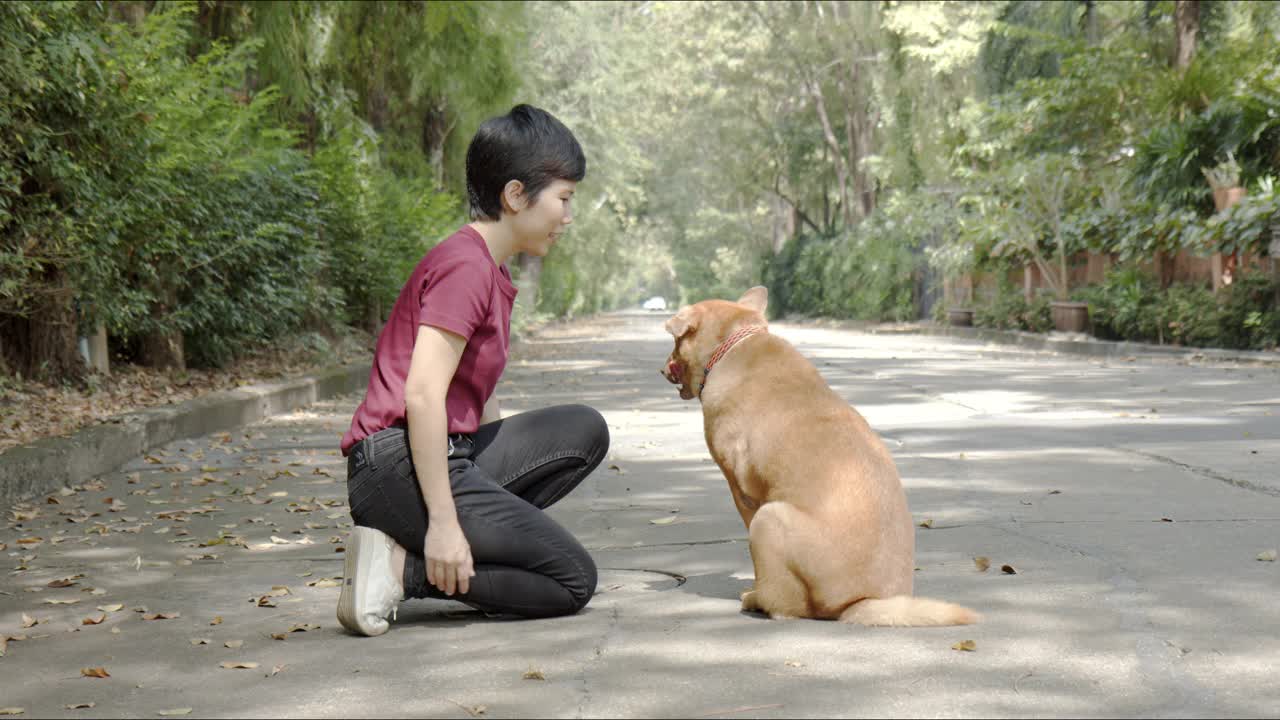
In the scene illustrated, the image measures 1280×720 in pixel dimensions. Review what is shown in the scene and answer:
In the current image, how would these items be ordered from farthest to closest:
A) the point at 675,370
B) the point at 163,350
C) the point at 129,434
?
the point at 163,350 < the point at 129,434 < the point at 675,370

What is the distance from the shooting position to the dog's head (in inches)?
185

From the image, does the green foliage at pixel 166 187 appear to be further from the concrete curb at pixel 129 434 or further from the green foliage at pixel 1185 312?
the green foliage at pixel 1185 312

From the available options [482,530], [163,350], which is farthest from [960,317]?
[482,530]

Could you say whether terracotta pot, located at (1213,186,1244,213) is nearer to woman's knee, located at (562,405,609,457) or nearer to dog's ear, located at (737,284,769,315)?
dog's ear, located at (737,284,769,315)

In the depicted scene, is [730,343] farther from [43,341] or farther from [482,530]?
[43,341]

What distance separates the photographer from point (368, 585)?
428 cm

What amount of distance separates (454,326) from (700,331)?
3.05ft

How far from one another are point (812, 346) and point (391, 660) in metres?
24.9

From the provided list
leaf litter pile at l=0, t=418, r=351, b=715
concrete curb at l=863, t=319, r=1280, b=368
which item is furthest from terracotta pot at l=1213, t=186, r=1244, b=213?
leaf litter pile at l=0, t=418, r=351, b=715

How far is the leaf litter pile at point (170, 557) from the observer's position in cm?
428

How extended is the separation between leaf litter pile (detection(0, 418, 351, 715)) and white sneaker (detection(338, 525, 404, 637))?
240 millimetres

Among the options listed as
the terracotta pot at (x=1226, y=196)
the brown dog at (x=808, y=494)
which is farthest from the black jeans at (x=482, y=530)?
the terracotta pot at (x=1226, y=196)

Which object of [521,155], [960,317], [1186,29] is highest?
[1186,29]

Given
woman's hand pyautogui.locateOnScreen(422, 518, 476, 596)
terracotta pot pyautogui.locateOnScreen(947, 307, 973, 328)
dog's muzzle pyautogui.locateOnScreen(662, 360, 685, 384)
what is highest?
dog's muzzle pyautogui.locateOnScreen(662, 360, 685, 384)
